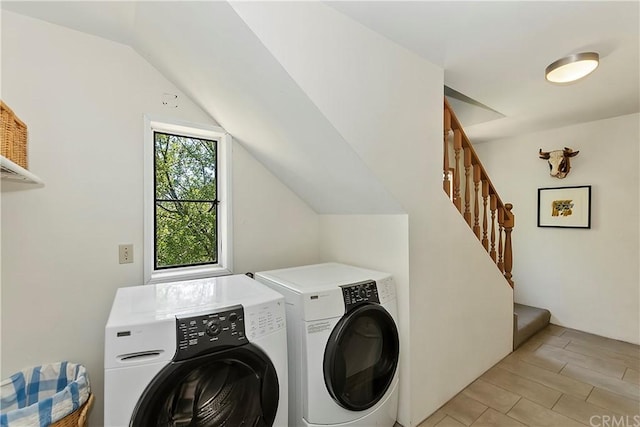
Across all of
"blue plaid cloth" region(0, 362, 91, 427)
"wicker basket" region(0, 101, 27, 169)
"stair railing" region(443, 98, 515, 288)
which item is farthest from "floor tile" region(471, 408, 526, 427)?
"wicker basket" region(0, 101, 27, 169)

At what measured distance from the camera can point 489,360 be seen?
244 cm

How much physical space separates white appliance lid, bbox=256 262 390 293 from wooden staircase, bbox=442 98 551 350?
93cm

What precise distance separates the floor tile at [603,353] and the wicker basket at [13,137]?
170 inches

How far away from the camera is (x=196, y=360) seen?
3.55ft

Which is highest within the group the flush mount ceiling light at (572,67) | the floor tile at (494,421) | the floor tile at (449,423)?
the flush mount ceiling light at (572,67)

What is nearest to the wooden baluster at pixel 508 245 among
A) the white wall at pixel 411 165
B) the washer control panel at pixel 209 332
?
the white wall at pixel 411 165

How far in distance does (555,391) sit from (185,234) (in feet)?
9.63

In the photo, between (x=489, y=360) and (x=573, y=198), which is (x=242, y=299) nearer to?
(x=489, y=360)

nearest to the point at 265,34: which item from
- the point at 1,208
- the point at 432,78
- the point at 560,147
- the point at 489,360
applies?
the point at 432,78

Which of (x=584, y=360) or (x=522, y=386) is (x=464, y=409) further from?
(x=584, y=360)

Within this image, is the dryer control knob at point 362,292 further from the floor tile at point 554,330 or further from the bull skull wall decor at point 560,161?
the bull skull wall decor at point 560,161

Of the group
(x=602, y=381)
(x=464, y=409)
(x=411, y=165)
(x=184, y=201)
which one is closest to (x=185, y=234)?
(x=184, y=201)

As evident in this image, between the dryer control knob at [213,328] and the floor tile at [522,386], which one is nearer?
the dryer control knob at [213,328]

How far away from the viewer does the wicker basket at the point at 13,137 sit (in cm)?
122
